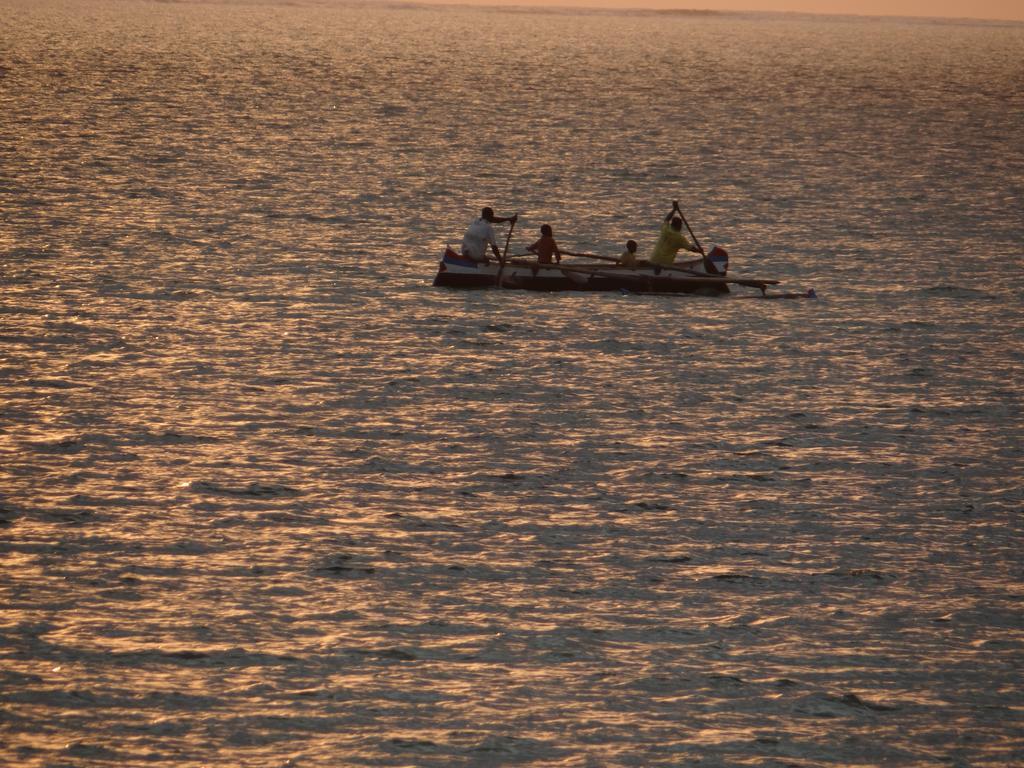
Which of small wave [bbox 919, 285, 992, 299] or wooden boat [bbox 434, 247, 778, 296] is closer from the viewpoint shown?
wooden boat [bbox 434, 247, 778, 296]

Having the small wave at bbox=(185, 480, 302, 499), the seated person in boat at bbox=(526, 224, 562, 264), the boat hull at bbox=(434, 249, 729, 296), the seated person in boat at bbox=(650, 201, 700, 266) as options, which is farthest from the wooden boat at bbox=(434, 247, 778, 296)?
the small wave at bbox=(185, 480, 302, 499)

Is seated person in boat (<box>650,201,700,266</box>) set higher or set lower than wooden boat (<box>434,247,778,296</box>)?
higher

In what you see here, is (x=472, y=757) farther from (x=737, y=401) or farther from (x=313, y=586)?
(x=737, y=401)

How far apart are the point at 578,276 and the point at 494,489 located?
13.9m

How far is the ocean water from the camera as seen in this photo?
584 inches

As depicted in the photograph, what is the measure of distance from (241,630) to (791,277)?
2312cm

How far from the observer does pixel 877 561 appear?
1884cm

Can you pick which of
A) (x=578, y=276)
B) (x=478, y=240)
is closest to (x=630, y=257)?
(x=578, y=276)

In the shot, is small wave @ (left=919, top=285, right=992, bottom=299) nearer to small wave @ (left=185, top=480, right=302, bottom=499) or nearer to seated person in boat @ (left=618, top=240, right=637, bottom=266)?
seated person in boat @ (left=618, top=240, right=637, bottom=266)

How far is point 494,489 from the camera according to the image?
68.8ft

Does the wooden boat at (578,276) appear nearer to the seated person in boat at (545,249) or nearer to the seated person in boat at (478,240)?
the seated person in boat at (478,240)

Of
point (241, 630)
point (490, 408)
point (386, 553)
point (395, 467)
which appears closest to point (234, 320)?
point (490, 408)

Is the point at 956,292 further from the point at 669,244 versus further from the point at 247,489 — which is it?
the point at 247,489

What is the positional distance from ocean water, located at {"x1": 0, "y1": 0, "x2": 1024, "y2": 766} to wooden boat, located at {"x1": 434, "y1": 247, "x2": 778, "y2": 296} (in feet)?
A: 1.33
